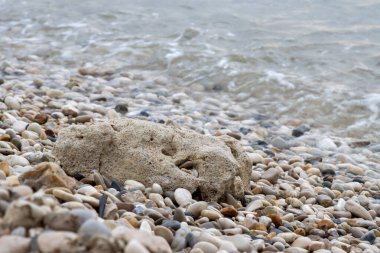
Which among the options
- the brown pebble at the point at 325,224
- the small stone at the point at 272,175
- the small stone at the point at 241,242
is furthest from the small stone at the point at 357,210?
the small stone at the point at 241,242

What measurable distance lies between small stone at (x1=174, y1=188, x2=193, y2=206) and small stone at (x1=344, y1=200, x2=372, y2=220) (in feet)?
3.98

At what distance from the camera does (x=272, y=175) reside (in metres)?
4.58

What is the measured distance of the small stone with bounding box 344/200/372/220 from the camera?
408 cm

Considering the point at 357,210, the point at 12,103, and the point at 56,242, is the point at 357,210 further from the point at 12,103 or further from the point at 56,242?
the point at 12,103

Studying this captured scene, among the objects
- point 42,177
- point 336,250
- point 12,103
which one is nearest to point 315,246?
point 336,250

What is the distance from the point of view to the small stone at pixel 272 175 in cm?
456

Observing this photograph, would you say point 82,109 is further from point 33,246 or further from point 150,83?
point 33,246

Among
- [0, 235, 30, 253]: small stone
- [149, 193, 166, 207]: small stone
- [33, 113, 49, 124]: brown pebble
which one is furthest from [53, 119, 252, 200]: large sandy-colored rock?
[0, 235, 30, 253]: small stone

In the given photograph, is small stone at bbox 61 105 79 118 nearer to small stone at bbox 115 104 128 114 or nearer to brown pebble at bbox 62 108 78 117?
brown pebble at bbox 62 108 78 117

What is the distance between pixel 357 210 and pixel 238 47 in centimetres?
571

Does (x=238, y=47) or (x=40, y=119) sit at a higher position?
(x=40, y=119)

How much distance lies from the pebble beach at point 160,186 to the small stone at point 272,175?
0.01m

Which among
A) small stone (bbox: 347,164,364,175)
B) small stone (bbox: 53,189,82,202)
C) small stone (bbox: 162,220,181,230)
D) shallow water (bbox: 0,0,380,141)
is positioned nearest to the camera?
small stone (bbox: 53,189,82,202)

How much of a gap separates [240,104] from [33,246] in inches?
223
